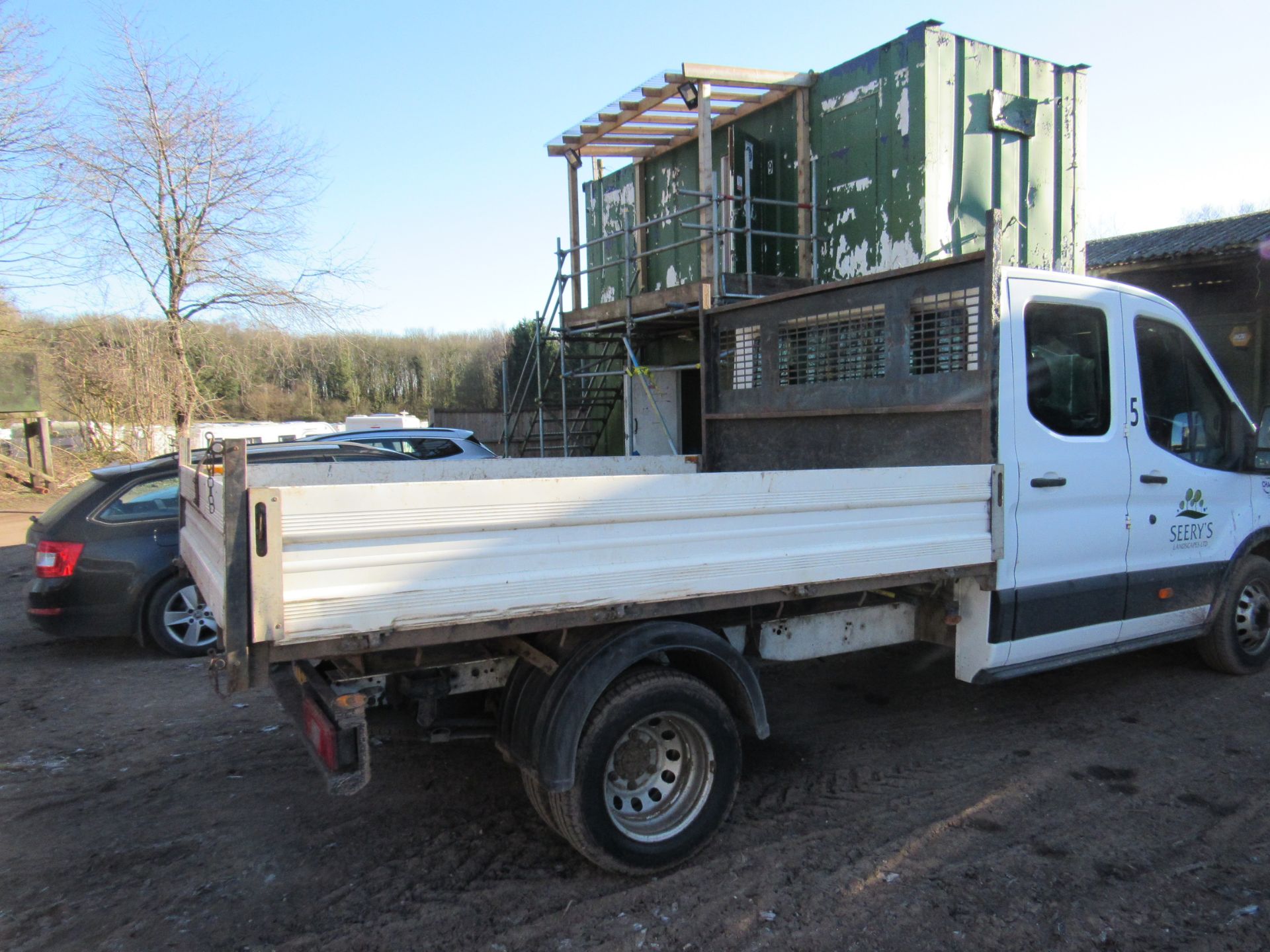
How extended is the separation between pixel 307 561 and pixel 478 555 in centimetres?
52

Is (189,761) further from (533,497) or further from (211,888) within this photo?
(533,497)

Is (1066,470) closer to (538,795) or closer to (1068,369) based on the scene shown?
(1068,369)

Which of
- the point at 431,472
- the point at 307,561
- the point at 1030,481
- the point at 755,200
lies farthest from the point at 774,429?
the point at 755,200

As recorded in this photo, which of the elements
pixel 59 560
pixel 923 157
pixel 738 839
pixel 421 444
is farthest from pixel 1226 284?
pixel 59 560

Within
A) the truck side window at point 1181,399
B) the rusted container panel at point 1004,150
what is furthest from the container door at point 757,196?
the truck side window at point 1181,399

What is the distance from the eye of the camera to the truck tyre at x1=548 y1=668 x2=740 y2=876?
3047 millimetres

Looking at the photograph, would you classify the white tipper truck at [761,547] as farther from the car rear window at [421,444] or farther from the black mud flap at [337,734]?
the car rear window at [421,444]

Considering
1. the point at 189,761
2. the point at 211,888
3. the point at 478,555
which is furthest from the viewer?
the point at 189,761

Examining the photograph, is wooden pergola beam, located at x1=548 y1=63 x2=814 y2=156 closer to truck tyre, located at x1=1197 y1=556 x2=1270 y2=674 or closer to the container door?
the container door

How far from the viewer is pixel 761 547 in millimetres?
3240

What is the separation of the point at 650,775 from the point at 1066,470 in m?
2.59

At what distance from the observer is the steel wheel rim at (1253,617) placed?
532 cm

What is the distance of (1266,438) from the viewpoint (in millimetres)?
4957

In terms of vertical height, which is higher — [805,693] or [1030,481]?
[1030,481]
